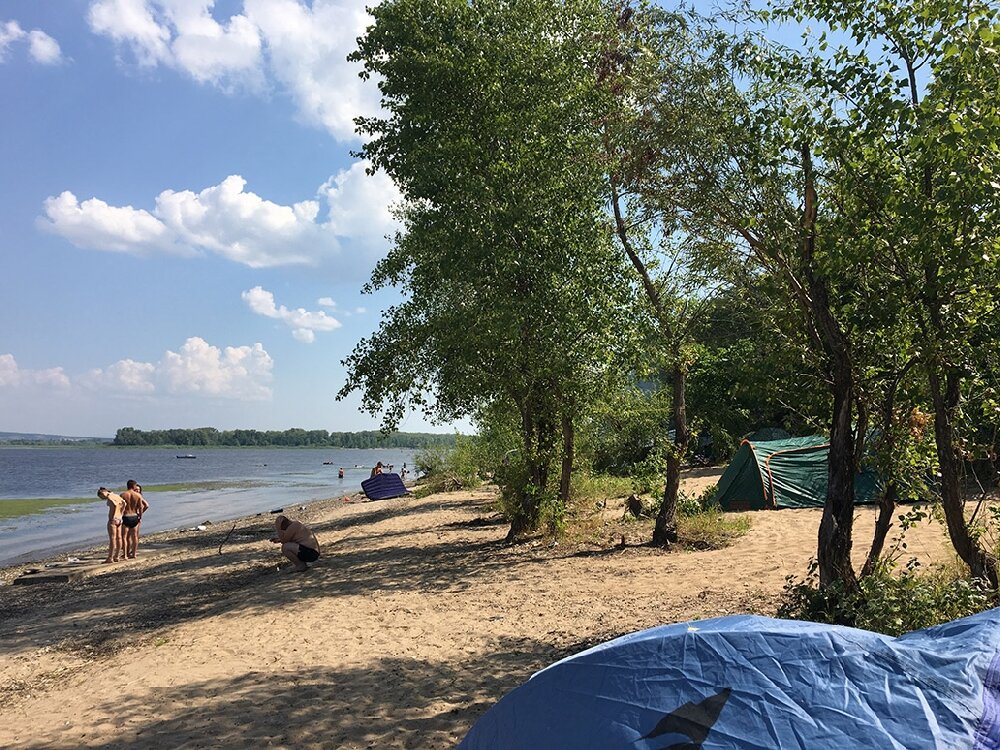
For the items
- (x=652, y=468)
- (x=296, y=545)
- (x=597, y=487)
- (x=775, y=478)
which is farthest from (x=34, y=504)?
(x=775, y=478)

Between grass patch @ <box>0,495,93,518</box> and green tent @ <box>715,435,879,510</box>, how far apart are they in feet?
103

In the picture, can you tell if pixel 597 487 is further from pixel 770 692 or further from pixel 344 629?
pixel 770 692

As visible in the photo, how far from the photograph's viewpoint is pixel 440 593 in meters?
10.5

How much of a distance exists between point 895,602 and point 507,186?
820 cm

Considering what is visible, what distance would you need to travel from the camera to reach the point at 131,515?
17672 millimetres

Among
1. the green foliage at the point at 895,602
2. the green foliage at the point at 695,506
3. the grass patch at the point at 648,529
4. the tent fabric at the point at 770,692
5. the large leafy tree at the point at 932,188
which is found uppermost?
the large leafy tree at the point at 932,188

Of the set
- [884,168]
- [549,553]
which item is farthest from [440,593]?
[884,168]

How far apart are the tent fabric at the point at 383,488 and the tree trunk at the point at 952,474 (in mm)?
27488

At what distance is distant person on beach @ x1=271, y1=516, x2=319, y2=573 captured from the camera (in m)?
13.2

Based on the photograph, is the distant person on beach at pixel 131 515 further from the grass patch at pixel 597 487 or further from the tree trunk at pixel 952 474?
the tree trunk at pixel 952 474

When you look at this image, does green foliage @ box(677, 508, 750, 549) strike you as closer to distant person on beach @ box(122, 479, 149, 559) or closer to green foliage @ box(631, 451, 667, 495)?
green foliage @ box(631, 451, 667, 495)

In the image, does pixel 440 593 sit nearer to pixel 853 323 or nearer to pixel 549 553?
pixel 549 553

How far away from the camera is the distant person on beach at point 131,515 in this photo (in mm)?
17484

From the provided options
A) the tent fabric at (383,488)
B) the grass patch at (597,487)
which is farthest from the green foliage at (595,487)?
the tent fabric at (383,488)
